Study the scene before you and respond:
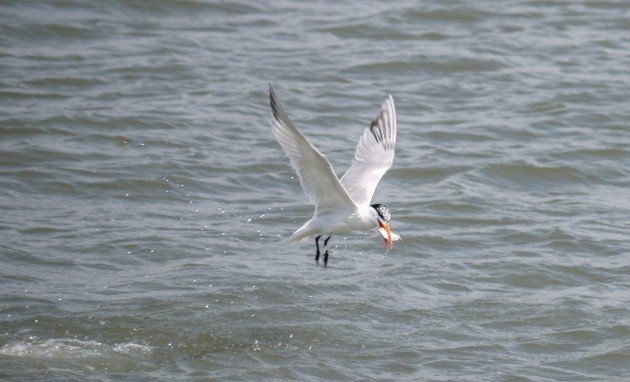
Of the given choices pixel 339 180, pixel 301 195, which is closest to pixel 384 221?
pixel 339 180

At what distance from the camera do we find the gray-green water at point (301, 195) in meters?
8.90

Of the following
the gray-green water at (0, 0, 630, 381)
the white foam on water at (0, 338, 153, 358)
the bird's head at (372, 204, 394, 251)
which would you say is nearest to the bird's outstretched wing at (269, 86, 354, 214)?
the bird's head at (372, 204, 394, 251)

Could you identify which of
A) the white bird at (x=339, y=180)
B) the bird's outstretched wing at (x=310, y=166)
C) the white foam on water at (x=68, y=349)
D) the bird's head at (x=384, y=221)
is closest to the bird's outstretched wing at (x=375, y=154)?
the white bird at (x=339, y=180)

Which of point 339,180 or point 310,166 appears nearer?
point 310,166

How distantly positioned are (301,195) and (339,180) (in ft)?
10.6

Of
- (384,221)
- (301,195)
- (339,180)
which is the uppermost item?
(339,180)

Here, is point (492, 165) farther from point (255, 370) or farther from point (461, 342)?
point (255, 370)

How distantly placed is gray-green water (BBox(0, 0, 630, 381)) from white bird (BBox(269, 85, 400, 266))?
0.73 metres

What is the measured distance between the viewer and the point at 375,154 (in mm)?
10336

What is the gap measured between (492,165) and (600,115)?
2508 millimetres

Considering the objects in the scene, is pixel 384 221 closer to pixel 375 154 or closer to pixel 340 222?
pixel 340 222

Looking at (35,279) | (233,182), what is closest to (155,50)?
(233,182)

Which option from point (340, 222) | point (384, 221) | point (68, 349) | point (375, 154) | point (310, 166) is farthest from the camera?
point (375, 154)

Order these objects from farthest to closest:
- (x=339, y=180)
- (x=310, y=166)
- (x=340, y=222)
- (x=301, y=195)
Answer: (x=301, y=195), (x=340, y=222), (x=339, y=180), (x=310, y=166)
